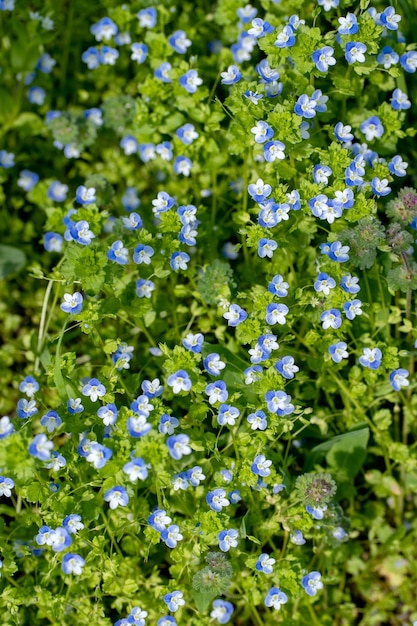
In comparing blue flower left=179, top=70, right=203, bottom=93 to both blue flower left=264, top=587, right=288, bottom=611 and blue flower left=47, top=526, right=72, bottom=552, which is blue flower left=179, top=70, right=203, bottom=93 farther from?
blue flower left=264, top=587, right=288, bottom=611

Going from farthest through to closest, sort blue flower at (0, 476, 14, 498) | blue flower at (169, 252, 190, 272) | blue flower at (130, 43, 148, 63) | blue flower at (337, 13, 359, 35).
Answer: blue flower at (130, 43, 148, 63)
blue flower at (169, 252, 190, 272)
blue flower at (337, 13, 359, 35)
blue flower at (0, 476, 14, 498)

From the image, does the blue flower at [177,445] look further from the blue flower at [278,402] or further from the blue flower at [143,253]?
the blue flower at [143,253]

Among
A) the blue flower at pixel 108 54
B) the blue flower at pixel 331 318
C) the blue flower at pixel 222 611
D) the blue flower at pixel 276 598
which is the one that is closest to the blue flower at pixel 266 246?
the blue flower at pixel 331 318

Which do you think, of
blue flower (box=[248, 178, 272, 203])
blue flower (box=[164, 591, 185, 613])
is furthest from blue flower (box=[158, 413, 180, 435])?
blue flower (box=[248, 178, 272, 203])

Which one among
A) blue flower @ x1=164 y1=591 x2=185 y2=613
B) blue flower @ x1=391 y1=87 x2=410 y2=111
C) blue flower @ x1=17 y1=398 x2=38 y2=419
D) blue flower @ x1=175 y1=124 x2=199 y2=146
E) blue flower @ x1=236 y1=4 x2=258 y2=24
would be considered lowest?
blue flower @ x1=164 y1=591 x2=185 y2=613

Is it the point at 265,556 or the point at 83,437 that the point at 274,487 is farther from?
the point at 83,437

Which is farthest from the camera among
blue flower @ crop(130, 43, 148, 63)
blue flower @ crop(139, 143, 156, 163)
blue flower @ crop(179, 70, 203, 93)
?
→ blue flower @ crop(139, 143, 156, 163)
